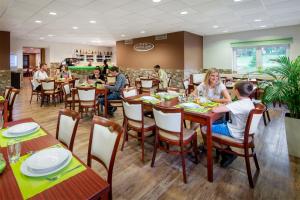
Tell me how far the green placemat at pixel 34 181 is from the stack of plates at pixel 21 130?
458 mm

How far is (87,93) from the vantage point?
4184 mm

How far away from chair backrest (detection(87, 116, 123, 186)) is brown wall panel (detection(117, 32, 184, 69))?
6.97 meters

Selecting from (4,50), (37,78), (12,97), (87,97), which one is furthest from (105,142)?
(4,50)

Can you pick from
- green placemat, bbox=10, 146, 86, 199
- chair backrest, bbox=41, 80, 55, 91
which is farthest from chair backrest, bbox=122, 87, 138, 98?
chair backrest, bbox=41, 80, 55, 91

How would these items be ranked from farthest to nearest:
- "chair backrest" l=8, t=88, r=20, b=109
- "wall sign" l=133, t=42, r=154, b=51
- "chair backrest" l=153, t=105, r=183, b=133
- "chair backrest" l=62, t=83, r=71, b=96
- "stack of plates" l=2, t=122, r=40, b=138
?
"wall sign" l=133, t=42, r=154, b=51, "chair backrest" l=62, t=83, r=71, b=96, "chair backrest" l=8, t=88, r=20, b=109, "chair backrest" l=153, t=105, r=183, b=133, "stack of plates" l=2, t=122, r=40, b=138

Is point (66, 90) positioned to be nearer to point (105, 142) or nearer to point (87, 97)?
point (87, 97)

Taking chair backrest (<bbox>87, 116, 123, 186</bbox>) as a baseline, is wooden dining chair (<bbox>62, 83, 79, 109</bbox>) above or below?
above

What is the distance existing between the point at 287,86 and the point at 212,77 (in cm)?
103

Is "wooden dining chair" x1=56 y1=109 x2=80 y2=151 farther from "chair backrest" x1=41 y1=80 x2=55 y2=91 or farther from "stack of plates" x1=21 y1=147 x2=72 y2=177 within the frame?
"chair backrest" x1=41 y1=80 x2=55 y2=91

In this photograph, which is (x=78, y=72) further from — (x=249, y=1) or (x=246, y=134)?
(x=246, y=134)

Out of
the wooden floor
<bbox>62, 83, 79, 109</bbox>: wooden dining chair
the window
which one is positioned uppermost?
the window

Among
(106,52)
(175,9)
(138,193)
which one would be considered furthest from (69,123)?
(106,52)

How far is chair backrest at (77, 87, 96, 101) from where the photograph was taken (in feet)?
13.6

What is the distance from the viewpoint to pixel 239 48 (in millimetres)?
8266
